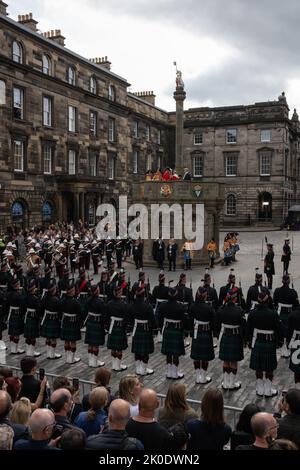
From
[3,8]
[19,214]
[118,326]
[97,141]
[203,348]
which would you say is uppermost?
[3,8]

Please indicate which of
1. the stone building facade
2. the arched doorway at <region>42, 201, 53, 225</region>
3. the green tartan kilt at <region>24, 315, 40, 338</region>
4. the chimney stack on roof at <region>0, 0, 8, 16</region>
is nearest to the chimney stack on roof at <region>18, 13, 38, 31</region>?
the stone building facade

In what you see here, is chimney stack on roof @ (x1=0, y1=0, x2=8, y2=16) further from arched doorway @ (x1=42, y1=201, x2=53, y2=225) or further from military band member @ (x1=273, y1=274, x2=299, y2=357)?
military band member @ (x1=273, y1=274, x2=299, y2=357)

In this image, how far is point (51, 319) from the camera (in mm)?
10891

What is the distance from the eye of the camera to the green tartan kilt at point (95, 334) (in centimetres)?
1035

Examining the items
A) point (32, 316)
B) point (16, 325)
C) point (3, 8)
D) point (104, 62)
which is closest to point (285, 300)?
point (32, 316)

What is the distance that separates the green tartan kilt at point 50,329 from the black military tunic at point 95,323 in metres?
0.79

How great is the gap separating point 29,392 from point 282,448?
337 cm

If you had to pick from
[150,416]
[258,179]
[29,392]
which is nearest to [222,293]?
[29,392]

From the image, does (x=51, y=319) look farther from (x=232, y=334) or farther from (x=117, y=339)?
(x=232, y=334)

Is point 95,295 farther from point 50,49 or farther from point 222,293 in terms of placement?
point 50,49

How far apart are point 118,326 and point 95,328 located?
1.94 feet

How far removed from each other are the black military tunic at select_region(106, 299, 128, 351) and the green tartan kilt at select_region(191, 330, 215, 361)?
5.03ft

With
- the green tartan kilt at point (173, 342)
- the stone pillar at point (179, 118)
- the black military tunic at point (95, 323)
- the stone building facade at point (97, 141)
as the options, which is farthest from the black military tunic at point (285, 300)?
the stone pillar at point (179, 118)

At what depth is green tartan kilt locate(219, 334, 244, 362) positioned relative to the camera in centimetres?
914
